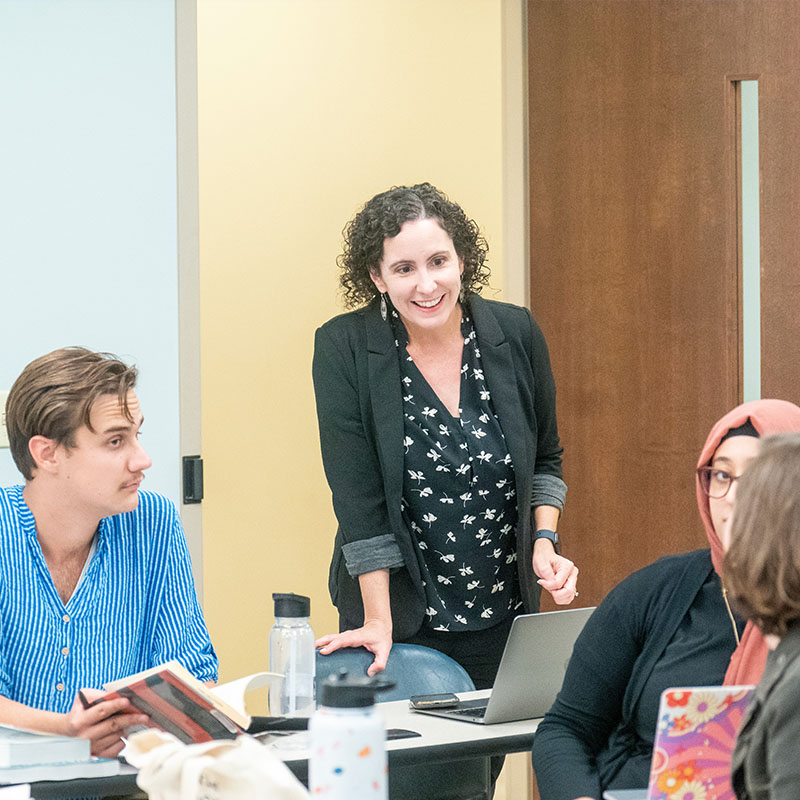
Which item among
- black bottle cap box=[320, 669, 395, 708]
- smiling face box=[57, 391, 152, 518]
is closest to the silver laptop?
smiling face box=[57, 391, 152, 518]

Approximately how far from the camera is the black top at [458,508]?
2504 millimetres

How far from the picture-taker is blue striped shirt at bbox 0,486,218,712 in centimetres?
197

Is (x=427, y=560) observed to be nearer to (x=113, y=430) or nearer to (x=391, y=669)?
(x=391, y=669)

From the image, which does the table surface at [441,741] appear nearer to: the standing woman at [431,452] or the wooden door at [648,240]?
the standing woman at [431,452]

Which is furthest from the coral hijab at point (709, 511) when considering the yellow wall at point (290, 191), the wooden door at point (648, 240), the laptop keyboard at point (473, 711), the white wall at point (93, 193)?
the yellow wall at point (290, 191)

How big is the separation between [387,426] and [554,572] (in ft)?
1.44

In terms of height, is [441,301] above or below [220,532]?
above

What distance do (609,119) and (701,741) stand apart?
2.27 m

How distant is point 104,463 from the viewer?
2.01 meters

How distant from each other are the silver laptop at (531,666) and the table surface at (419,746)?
2 cm

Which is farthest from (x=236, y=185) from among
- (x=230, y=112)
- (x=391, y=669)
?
(x=391, y=669)

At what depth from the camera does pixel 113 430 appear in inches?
79.7

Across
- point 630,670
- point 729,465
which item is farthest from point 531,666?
point 729,465

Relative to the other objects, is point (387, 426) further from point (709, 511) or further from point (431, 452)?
point (709, 511)
